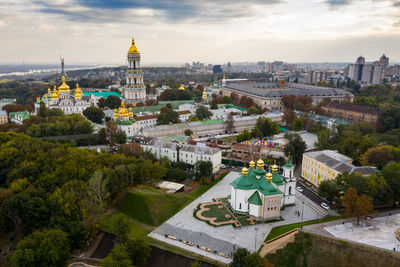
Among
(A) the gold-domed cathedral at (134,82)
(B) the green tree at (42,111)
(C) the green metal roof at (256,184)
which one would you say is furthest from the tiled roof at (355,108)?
(B) the green tree at (42,111)

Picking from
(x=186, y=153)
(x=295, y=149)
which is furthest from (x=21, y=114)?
(x=295, y=149)

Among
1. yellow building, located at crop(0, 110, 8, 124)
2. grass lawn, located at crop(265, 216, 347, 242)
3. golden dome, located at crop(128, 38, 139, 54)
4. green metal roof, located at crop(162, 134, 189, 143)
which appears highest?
golden dome, located at crop(128, 38, 139, 54)

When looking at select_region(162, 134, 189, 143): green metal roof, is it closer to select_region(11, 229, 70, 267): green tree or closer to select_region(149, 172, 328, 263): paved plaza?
select_region(149, 172, 328, 263): paved plaza

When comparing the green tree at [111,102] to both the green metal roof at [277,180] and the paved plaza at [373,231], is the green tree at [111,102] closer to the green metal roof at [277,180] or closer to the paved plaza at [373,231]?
the green metal roof at [277,180]

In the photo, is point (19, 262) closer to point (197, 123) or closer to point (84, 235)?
point (84, 235)

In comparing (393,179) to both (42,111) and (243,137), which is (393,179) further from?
(42,111)

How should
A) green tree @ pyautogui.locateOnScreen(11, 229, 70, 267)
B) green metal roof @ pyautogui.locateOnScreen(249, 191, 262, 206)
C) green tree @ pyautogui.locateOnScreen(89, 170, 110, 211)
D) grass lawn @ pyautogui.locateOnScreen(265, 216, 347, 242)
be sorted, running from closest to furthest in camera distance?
1. green tree @ pyautogui.locateOnScreen(11, 229, 70, 267)
2. grass lawn @ pyautogui.locateOnScreen(265, 216, 347, 242)
3. green metal roof @ pyautogui.locateOnScreen(249, 191, 262, 206)
4. green tree @ pyautogui.locateOnScreen(89, 170, 110, 211)

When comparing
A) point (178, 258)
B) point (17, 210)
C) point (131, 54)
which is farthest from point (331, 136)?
point (131, 54)

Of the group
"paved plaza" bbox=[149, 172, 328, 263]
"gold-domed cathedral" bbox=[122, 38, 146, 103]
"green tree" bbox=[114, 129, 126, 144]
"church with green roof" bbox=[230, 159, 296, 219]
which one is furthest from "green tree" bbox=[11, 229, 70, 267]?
"gold-domed cathedral" bbox=[122, 38, 146, 103]
